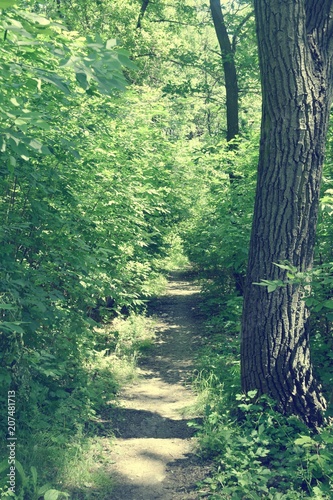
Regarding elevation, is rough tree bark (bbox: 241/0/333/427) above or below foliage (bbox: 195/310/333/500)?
above

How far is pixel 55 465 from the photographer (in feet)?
13.9

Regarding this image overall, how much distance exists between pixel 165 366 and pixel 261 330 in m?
3.40

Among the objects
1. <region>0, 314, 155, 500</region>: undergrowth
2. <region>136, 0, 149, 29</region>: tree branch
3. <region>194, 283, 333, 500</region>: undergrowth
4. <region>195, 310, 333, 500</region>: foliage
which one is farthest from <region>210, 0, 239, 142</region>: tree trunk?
<region>195, 310, 333, 500</region>: foliage

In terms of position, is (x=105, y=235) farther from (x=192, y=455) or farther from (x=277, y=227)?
(x=192, y=455)

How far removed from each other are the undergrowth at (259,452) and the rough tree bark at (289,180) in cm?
23

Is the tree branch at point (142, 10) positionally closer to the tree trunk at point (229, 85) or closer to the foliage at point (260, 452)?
the tree trunk at point (229, 85)

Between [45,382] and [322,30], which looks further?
[45,382]

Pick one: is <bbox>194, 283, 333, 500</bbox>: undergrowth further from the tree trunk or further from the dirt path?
the tree trunk

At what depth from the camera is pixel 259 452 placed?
13.6ft

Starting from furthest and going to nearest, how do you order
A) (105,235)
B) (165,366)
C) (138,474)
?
(165,366) < (105,235) < (138,474)

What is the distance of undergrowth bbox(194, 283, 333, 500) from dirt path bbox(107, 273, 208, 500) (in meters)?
0.22

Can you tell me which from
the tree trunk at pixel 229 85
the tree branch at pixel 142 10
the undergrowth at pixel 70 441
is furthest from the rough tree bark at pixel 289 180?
the tree branch at pixel 142 10

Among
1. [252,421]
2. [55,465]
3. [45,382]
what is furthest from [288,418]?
[45,382]

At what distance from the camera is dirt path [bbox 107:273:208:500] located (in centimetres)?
427
